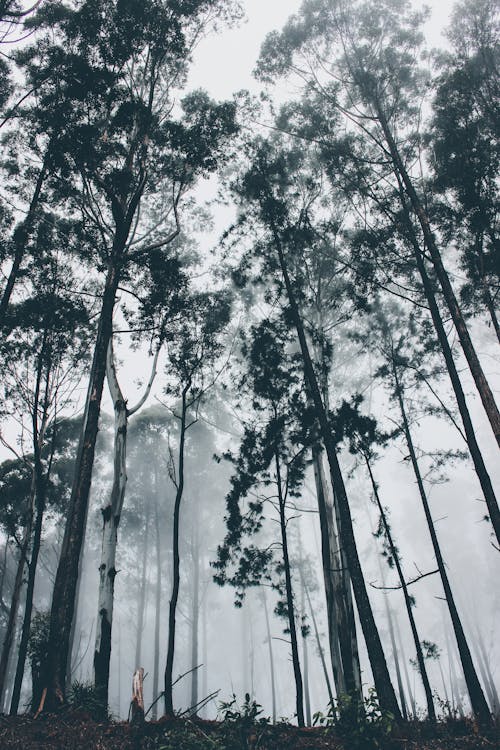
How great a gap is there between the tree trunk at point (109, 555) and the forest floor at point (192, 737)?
1220mm

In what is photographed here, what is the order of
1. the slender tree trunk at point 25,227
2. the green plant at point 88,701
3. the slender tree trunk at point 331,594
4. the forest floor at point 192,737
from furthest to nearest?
the slender tree trunk at point 25,227 → the slender tree trunk at point 331,594 → the green plant at point 88,701 → the forest floor at point 192,737

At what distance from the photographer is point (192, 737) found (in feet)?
15.0

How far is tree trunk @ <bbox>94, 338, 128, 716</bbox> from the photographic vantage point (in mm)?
7172

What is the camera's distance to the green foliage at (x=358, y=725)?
4598 millimetres

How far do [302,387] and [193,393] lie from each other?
138 inches

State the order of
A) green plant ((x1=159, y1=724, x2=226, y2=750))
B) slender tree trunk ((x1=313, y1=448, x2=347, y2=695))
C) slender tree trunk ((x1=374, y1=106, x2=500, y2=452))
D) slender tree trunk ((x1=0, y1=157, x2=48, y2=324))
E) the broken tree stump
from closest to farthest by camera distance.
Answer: green plant ((x1=159, y1=724, x2=226, y2=750)), the broken tree stump, slender tree trunk ((x1=374, y1=106, x2=500, y2=452)), slender tree trunk ((x1=313, y1=448, x2=347, y2=695)), slender tree trunk ((x1=0, y1=157, x2=48, y2=324))

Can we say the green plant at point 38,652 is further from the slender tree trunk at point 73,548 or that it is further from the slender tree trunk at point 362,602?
the slender tree trunk at point 362,602

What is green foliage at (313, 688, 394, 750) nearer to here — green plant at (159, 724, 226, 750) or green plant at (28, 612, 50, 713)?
green plant at (159, 724, 226, 750)

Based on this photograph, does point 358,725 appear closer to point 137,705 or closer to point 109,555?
point 137,705

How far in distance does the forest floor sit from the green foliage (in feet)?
0.04

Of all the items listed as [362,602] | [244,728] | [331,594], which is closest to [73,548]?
[244,728]

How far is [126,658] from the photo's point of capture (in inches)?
1805

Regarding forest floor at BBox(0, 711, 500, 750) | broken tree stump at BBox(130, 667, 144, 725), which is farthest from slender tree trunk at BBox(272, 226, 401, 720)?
broken tree stump at BBox(130, 667, 144, 725)

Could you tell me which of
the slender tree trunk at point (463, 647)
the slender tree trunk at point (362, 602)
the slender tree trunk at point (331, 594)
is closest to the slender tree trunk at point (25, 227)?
the slender tree trunk at point (362, 602)
